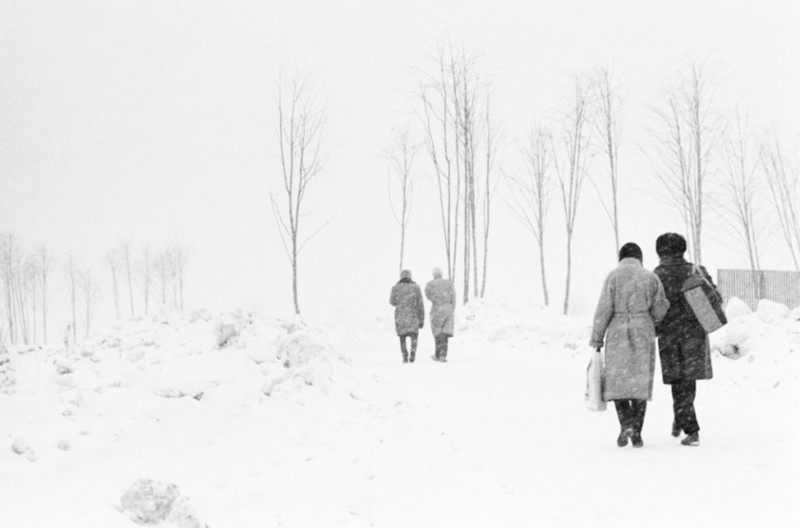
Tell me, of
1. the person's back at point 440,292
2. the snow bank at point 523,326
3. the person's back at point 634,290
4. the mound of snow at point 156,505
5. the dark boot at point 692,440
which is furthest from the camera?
the snow bank at point 523,326

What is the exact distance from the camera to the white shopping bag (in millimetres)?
7188

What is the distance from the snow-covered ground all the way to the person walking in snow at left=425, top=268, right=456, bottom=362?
308 centimetres

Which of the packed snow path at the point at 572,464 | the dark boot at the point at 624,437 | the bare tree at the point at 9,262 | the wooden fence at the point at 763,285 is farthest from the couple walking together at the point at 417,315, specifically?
the bare tree at the point at 9,262

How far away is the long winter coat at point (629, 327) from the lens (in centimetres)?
704

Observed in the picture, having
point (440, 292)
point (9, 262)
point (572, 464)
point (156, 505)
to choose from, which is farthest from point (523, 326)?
point (9, 262)

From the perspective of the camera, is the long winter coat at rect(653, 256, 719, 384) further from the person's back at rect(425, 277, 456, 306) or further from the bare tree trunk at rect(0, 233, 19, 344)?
the bare tree trunk at rect(0, 233, 19, 344)

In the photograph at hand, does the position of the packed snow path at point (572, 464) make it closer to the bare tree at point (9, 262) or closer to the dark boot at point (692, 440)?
the dark boot at point (692, 440)

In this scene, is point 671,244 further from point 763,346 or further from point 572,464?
point 763,346

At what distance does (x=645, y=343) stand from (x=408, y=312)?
8.19 metres

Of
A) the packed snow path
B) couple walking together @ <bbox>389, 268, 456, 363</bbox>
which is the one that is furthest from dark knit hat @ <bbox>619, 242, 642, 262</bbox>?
couple walking together @ <bbox>389, 268, 456, 363</bbox>

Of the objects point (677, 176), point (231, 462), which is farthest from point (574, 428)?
point (677, 176)

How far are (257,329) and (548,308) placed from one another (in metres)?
15.5

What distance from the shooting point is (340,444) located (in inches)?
289

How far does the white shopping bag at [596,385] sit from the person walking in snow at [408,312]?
7786mm
